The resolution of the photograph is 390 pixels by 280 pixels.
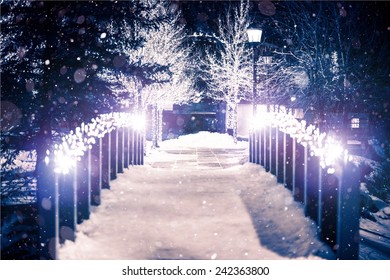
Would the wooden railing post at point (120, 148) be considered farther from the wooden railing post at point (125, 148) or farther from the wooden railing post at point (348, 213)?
the wooden railing post at point (348, 213)

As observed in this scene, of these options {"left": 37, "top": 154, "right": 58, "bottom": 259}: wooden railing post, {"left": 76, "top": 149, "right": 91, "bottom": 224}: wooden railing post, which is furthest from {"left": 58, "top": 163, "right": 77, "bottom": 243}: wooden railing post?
{"left": 76, "top": 149, "right": 91, "bottom": 224}: wooden railing post

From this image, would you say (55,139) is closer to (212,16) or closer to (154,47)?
(154,47)

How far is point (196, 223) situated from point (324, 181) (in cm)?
234

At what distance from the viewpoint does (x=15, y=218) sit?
926 cm

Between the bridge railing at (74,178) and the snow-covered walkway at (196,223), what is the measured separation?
0.24 meters

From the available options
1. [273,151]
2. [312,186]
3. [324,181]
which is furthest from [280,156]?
[324,181]

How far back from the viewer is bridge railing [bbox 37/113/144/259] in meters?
4.95

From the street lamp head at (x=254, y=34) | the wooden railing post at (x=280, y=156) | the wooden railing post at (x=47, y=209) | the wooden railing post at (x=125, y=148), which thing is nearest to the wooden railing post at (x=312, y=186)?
the wooden railing post at (x=280, y=156)

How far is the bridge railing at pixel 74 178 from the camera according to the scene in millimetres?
4949

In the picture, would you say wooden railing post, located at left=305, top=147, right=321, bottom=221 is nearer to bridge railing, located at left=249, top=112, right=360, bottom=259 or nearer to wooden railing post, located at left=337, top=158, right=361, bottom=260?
bridge railing, located at left=249, top=112, right=360, bottom=259

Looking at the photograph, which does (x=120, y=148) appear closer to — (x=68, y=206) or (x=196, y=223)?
(x=196, y=223)

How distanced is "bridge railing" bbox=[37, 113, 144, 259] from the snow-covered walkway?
237 mm

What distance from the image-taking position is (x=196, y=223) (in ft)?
22.8
